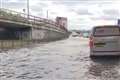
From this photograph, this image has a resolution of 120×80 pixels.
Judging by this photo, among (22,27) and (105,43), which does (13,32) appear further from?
(105,43)

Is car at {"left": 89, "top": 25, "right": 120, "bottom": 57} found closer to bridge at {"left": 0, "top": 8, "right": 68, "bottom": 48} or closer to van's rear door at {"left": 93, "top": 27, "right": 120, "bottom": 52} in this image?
van's rear door at {"left": 93, "top": 27, "right": 120, "bottom": 52}

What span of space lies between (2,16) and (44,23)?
16723mm

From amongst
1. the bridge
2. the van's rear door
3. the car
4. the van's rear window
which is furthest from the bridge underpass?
the van's rear door

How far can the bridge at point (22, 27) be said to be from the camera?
Answer: 50.6 m

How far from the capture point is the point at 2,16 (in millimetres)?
47875

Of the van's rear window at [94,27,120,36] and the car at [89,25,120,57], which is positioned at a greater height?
the van's rear window at [94,27,120,36]

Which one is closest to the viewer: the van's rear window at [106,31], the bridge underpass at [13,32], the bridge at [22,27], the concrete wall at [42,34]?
the van's rear window at [106,31]

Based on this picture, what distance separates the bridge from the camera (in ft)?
166

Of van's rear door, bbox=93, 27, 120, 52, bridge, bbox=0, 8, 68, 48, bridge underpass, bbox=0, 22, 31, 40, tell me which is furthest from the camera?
bridge underpass, bbox=0, 22, 31, 40

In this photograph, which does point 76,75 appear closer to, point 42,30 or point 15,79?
point 15,79

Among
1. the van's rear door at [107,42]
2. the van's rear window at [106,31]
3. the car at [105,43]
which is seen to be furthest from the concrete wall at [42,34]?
the van's rear door at [107,42]

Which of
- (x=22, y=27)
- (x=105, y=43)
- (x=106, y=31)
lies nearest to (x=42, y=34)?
(x=22, y=27)

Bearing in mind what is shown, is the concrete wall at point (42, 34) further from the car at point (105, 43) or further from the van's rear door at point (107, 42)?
the van's rear door at point (107, 42)

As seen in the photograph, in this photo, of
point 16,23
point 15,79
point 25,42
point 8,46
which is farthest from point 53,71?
point 16,23
